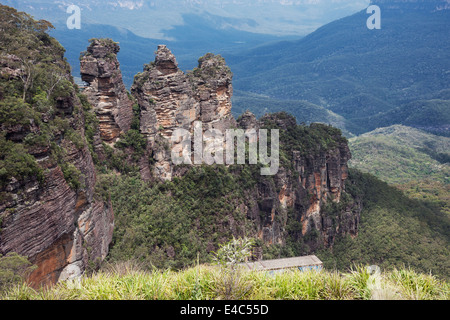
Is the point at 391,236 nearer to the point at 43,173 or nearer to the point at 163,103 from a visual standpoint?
the point at 163,103

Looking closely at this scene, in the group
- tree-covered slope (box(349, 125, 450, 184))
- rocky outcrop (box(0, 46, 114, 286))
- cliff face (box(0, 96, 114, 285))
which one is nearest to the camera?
cliff face (box(0, 96, 114, 285))

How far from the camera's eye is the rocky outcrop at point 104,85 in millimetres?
29328

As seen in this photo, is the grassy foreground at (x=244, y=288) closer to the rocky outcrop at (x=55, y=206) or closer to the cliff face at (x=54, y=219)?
the cliff face at (x=54, y=219)

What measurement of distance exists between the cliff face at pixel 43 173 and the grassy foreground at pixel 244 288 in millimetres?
3801

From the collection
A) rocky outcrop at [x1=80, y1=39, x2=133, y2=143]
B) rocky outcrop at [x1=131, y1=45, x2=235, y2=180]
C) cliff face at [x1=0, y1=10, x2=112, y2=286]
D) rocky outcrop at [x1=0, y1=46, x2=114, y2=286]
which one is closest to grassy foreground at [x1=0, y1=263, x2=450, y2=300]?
rocky outcrop at [x1=0, y1=46, x2=114, y2=286]

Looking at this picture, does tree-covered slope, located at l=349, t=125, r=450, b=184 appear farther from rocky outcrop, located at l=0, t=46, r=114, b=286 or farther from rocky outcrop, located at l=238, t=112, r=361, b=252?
rocky outcrop, located at l=0, t=46, r=114, b=286

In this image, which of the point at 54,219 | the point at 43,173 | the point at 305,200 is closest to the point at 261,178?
the point at 305,200

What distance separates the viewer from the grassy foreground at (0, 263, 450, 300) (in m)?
10.6

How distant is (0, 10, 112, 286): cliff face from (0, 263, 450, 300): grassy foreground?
150 inches

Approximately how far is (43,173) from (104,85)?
54.3ft

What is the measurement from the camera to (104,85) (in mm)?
29875

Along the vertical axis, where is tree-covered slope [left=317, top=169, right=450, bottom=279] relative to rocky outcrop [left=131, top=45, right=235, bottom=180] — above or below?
below

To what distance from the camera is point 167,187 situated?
105ft
